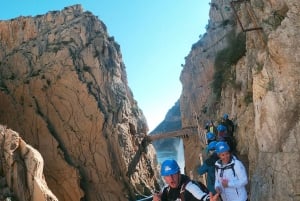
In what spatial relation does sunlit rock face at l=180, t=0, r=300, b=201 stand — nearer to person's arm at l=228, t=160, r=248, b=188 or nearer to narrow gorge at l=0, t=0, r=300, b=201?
person's arm at l=228, t=160, r=248, b=188

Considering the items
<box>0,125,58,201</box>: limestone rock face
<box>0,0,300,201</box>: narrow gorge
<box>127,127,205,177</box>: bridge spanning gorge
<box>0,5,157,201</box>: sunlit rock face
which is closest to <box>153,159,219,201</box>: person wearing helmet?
<box>0,0,300,201</box>: narrow gorge

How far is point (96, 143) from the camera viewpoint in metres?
35.2

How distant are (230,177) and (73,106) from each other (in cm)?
3106

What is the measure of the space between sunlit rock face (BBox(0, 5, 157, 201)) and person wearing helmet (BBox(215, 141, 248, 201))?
2803 centimetres

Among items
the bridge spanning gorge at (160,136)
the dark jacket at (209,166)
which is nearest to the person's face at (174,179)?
the dark jacket at (209,166)

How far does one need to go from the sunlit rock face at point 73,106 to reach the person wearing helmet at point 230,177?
2803 centimetres

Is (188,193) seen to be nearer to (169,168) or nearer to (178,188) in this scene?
(178,188)

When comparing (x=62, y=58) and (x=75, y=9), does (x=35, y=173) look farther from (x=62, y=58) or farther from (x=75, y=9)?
(x=75, y=9)

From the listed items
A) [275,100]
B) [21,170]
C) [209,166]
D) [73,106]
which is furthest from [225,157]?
[73,106]

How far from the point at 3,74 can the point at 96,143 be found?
36.0 ft

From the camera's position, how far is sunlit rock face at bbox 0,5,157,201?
1356 inches

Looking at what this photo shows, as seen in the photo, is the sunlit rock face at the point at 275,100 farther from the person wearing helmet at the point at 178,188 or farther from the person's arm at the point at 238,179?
the person wearing helmet at the point at 178,188

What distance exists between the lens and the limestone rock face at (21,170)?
20.3m

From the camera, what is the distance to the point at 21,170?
833 inches
